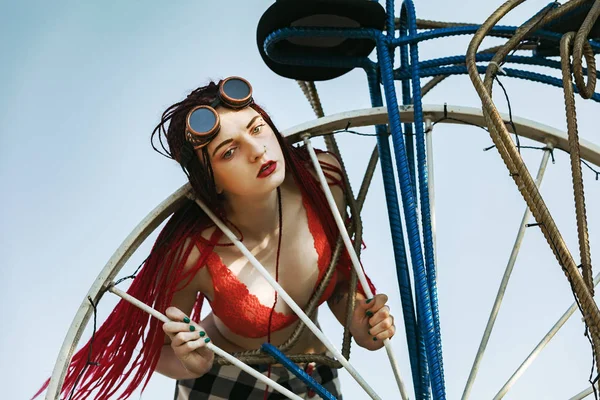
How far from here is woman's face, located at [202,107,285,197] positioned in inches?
76.5

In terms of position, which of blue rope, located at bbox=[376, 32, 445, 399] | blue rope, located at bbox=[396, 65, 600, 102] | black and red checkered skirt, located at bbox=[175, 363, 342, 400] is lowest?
black and red checkered skirt, located at bbox=[175, 363, 342, 400]

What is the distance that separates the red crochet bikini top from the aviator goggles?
0.74 feet

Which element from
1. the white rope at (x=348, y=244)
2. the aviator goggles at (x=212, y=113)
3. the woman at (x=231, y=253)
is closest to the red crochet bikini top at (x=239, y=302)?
the woman at (x=231, y=253)

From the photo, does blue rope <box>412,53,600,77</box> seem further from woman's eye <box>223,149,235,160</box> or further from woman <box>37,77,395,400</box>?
woman's eye <box>223,149,235,160</box>

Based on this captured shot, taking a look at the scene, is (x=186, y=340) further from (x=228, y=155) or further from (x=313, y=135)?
(x=313, y=135)

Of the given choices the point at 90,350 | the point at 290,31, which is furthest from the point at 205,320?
the point at 290,31

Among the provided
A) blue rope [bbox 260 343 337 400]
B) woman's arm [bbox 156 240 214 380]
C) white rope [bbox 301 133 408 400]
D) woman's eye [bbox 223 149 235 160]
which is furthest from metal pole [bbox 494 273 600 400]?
woman's eye [bbox 223 149 235 160]

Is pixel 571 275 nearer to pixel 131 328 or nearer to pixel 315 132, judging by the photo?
pixel 315 132

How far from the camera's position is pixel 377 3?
6.78ft

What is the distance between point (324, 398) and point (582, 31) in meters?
0.87

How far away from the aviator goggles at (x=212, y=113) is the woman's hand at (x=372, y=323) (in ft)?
1.53

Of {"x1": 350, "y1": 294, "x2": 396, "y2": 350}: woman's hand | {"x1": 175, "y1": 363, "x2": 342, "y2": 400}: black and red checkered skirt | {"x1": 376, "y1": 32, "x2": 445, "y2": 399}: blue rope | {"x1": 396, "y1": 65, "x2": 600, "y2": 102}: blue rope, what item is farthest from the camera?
{"x1": 175, "y1": 363, "x2": 342, "y2": 400}: black and red checkered skirt

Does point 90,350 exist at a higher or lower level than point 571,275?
lower

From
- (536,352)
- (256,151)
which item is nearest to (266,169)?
(256,151)
